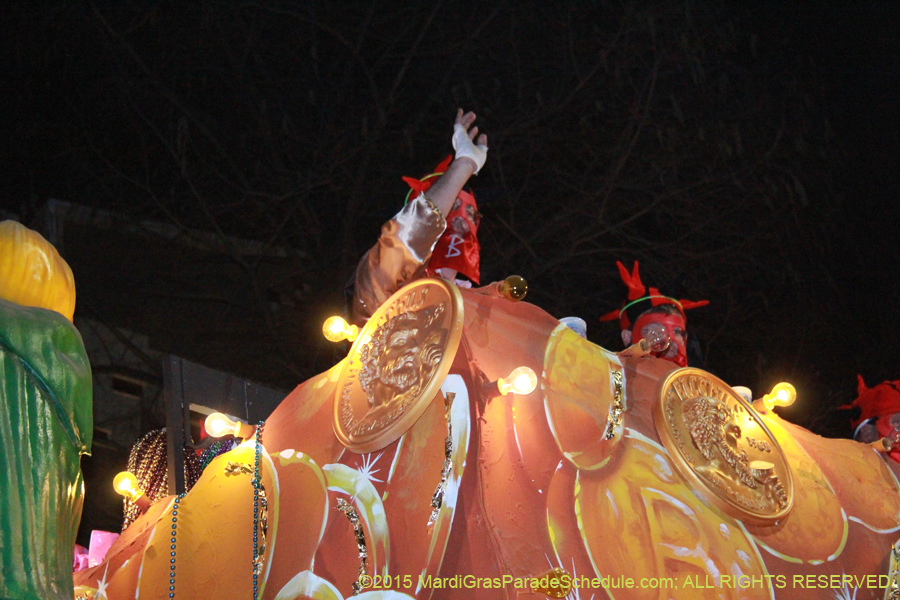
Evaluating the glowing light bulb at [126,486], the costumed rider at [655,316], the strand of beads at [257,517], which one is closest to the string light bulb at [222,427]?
the strand of beads at [257,517]

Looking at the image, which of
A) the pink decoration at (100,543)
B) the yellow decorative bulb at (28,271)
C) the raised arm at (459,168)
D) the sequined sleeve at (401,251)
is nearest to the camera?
the yellow decorative bulb at (28,271)

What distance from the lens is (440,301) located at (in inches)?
101

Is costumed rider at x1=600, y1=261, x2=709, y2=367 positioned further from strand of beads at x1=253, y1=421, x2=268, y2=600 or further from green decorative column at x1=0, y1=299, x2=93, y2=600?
green decorative column at x1=0, y1=299, x2=93, y2=600

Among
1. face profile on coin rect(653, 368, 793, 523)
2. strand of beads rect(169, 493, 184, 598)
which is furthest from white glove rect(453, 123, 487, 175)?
strand of beads rect(169, 493, 184, 598)

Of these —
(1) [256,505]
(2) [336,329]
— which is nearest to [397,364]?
(2) [336,329]

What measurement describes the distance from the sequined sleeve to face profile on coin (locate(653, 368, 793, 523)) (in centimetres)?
97

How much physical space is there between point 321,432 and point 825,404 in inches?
289

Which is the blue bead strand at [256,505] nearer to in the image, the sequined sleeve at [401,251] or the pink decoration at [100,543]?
the sequined sleeve at [401,251]

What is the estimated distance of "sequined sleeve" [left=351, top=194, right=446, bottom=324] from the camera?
2.98m

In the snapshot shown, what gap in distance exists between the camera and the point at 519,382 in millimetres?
2355

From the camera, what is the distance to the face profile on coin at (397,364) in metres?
2.41

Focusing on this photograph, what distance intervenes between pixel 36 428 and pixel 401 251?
1453mm

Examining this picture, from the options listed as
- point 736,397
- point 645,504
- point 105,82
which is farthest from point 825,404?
point 105,82

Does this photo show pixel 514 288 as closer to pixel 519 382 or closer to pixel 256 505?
pixel 519 382
